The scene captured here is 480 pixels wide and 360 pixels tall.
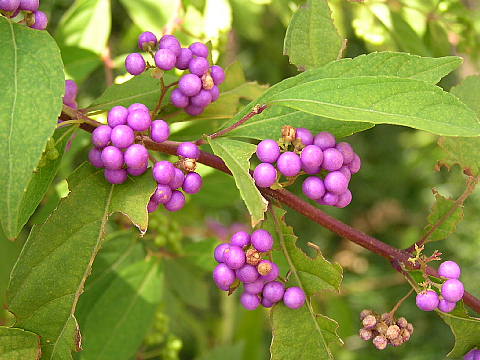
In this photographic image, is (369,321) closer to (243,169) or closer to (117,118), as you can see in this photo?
(243,169)

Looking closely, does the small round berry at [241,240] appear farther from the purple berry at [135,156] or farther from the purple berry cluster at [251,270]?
the purple berry at [135,156]

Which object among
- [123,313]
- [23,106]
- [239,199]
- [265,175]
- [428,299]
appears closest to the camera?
[23,106]

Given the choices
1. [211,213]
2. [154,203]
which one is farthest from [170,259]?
[154,203]

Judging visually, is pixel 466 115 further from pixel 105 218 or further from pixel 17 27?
pixel 17 27

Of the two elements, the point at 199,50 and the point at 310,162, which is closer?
the point at 310,162

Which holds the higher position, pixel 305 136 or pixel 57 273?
pixel 305 136

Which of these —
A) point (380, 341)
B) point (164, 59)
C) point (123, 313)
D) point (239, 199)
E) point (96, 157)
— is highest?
point (164, 59)

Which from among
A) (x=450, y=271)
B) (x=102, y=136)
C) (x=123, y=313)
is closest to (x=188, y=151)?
(x=102, y=136)
